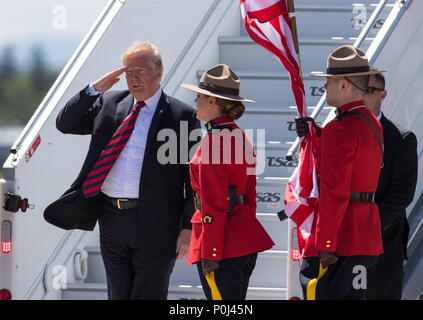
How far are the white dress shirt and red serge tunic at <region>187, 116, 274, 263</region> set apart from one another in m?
0.34

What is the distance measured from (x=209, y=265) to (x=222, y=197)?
337 millimetres

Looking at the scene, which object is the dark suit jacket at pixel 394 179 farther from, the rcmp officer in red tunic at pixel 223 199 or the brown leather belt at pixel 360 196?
the rcmp officer in red tunic at pixel 223 199

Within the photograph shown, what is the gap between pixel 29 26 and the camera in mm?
7156

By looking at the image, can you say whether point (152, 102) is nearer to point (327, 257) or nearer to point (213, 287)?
point (213, 287)

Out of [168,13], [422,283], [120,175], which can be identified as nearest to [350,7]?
[168,13]

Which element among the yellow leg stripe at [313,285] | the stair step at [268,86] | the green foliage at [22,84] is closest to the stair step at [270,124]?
the stair step at [268,86]

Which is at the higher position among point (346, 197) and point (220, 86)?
point (220, 86)

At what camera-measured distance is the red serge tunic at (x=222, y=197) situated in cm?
625

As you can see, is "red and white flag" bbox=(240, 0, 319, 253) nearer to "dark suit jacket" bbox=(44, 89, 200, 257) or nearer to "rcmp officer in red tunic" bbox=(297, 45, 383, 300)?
"rcmp officer in red tunic" bbox=(297, 45, 383, 300)

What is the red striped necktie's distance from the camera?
6.61 metres

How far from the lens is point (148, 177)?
6.60 meters

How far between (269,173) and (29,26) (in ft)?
6.90

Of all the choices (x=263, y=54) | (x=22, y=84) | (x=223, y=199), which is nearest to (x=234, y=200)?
(x=223, y=199)

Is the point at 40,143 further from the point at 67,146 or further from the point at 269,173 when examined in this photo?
the point at 269,173
